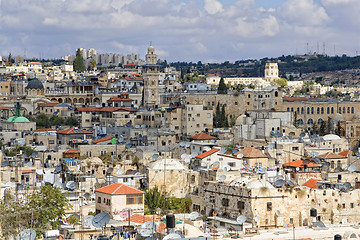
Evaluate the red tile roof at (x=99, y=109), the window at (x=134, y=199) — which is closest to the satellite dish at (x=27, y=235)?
the window at (x=134, y=199)

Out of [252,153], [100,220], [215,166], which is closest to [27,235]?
[100,220]

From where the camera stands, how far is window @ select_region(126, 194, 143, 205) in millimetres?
35188

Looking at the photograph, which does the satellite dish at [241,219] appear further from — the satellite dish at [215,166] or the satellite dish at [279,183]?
the satellite dish at [215,166]

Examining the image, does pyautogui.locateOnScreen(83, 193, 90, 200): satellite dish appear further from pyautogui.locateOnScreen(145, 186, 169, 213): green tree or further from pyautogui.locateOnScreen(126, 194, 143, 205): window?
pyautogui.locateOnScreen(126, 194, 143, 205): window

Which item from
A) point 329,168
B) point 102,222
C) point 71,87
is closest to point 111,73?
point 71,87

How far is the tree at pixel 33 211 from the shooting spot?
30.2 metres

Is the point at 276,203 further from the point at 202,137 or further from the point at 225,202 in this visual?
the point at 202,137

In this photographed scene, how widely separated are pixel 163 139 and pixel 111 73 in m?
52.5

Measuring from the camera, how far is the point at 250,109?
71.7 metres

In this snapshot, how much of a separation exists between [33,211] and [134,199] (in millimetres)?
4732

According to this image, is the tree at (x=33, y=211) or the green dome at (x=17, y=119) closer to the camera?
the tree at (x=33, y=211)

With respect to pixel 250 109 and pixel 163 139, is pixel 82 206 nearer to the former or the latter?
pixel 163 139

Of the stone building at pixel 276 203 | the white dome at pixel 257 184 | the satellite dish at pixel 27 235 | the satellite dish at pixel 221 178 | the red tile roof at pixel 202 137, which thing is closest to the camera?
the satellite dish at pixel 27 235

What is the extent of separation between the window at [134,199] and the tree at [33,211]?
2.34m
